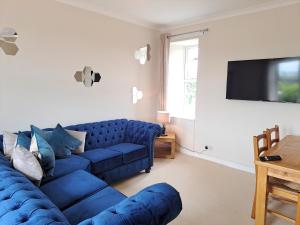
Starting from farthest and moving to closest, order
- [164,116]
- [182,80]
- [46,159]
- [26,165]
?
[182,80], [164,116], [46,159], [26,165]

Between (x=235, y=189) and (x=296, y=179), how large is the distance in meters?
1.34

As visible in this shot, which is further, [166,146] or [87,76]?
[166,146]

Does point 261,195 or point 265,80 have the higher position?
Answer: point 265,80

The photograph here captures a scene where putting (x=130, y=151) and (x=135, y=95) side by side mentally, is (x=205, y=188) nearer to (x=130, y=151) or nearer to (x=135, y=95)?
(x=130, y=151)

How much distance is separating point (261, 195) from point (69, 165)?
198 centimetres

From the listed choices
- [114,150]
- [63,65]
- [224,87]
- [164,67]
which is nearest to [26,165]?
[114,150]

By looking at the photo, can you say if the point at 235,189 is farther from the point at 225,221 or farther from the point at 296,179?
the point at 296,179

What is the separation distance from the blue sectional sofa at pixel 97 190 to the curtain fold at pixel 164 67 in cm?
111

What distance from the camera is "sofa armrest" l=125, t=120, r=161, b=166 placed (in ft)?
11.4

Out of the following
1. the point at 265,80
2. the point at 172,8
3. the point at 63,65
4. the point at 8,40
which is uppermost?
the point at 172,8

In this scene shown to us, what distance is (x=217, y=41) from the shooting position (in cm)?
382

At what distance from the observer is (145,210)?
1159 millimetres

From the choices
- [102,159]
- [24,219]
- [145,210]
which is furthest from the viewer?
[102,159]

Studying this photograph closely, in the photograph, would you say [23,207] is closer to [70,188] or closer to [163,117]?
[70,188]
